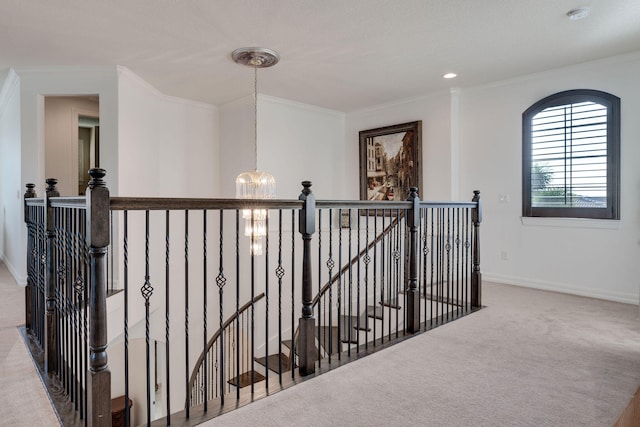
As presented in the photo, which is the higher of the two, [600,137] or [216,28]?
[216,28]

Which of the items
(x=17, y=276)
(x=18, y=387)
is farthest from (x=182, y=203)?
(x=17, y=276)

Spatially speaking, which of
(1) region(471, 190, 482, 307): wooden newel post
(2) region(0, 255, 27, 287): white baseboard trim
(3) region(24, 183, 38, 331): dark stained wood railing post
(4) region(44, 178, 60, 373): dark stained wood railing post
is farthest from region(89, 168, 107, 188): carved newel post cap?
(2) region(0, 255, 27, 287): white baseboard trim

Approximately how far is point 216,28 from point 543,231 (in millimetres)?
4215

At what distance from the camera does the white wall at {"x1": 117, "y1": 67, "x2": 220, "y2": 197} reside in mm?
4828

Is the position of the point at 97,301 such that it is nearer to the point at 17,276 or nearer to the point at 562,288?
the point at 17,276

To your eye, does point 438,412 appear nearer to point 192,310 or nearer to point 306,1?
point 306,1

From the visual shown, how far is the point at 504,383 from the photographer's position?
2316 millimetres

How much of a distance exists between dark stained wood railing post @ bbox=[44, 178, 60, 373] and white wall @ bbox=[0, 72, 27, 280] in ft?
10.5

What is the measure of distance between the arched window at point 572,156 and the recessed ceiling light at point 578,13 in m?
1.38

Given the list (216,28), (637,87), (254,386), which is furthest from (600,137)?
(254,386)

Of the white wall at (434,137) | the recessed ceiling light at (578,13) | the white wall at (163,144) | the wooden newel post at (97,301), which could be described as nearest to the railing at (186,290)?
the wooden newel post at (97,301)

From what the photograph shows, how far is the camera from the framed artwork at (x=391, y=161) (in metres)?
5.85

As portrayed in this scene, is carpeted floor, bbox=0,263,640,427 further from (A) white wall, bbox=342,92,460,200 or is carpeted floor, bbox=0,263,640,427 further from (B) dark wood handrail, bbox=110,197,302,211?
(A) white wall, bbox=342,92,460,200

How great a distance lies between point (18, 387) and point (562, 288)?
508 cm
